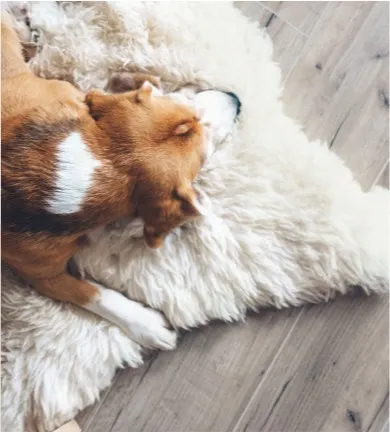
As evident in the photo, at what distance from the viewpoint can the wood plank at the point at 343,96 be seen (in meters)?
1.88

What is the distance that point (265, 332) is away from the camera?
71.9 inches

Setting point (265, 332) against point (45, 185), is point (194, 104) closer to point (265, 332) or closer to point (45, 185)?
point (45, 185)

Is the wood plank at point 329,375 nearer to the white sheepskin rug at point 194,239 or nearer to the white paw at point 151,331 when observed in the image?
the white sheepskin rug at point 194,239

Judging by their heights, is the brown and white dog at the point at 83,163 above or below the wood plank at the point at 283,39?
below

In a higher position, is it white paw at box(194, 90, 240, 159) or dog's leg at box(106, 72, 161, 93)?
white paw at box(194, 90, 240, 159)

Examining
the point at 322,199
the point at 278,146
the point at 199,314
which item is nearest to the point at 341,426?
the point at 199,314

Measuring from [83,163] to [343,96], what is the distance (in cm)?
85

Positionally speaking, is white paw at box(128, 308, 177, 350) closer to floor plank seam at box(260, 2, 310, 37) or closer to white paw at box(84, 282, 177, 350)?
white paw at box(84, 282, 177, 350)

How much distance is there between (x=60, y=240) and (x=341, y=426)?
981 millimetres

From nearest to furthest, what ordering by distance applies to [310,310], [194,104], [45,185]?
[45,185], [194,104], [310,310]

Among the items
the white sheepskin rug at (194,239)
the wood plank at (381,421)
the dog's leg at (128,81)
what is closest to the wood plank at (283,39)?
the white sheepskin rug at (194,239)

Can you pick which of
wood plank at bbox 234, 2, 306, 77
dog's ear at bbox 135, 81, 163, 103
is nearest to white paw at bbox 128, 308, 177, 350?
dog's ear at bbox 135, 81, 163, 103

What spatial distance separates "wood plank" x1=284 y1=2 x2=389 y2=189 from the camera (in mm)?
1884

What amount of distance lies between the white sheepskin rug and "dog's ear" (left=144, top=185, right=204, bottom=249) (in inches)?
3.9
